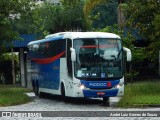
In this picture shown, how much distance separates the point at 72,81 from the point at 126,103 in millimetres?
3124

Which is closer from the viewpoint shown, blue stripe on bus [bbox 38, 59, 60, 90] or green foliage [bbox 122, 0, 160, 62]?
blue stripe on bus [bbox 38, 59, 60, 90]

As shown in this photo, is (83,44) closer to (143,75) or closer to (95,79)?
(95,79)

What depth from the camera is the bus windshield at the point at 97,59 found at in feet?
75.6

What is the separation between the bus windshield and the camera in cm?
2303

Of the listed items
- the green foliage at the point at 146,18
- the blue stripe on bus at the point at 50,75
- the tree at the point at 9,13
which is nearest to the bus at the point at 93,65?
the blue stripe on bus at the point at 50,75

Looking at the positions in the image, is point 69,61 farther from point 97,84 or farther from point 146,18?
point 146,18

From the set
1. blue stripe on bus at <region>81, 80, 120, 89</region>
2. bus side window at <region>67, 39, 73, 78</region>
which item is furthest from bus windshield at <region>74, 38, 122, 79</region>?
bus side window at <region>67, 39, 73, 78</region>

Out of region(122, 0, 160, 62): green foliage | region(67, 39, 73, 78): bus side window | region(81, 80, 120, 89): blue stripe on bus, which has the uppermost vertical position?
region(122, 0, 160, 62): green foliage

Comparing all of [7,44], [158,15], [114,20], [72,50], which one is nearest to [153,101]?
[72,50]

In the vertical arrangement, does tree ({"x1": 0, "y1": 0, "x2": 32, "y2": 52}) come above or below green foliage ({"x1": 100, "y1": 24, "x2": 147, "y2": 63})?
above

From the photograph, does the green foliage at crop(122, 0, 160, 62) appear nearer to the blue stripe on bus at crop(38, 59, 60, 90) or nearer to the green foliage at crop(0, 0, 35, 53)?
the blue stripe on bus at crop(38, 59, 60, 90)

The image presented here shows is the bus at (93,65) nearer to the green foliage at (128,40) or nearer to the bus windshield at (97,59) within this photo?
the bus windshield at (97,59)

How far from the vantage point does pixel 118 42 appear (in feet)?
77.9

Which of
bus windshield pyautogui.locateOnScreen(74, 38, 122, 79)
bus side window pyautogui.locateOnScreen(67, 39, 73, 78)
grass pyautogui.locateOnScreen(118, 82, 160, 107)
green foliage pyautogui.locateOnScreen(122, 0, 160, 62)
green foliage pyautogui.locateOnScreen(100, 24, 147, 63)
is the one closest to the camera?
grass pyautogui.locateOnScreen(118, 82, 160, 107)
